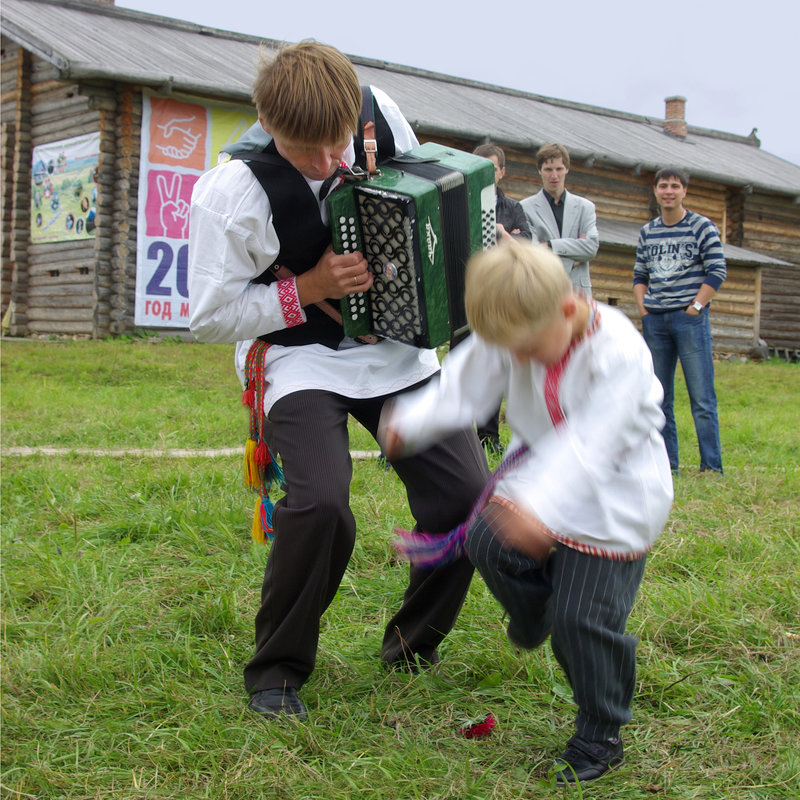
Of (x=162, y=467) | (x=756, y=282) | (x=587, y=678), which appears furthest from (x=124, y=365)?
(x=756, y=282)

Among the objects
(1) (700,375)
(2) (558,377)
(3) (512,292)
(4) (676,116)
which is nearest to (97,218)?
(1) (700,375)

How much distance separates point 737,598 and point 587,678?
1.41 meters

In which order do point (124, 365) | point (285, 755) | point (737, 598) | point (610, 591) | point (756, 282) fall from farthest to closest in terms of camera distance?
point (756, 282) → point (124, 365) → point (737, 598) → point (285, 755) → point (610, 591)

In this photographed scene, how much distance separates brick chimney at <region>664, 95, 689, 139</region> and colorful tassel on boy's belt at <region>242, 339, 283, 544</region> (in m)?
23.1

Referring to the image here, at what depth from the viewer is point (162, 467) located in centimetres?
572

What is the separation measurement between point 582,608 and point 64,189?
13.6 meters

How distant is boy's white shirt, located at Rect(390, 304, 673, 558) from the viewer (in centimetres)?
206

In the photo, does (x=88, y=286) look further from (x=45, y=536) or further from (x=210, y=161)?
(x=45, y=536)

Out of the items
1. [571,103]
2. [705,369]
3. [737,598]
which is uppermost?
[571,103]

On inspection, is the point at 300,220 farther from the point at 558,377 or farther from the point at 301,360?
the point at 558,377

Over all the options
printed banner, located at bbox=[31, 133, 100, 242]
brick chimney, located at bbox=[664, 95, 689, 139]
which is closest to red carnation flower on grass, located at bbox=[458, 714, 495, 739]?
printed banner, located at bbox=[31, 133, 100, 242]

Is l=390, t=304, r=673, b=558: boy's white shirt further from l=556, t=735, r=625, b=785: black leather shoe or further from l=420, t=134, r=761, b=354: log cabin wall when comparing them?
l=420, t=134, r=761, b=354: log cabin wall

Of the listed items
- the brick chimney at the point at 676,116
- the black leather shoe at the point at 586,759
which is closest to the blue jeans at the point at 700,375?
the black leather shoe at the point at 586,759

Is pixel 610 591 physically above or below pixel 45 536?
above
